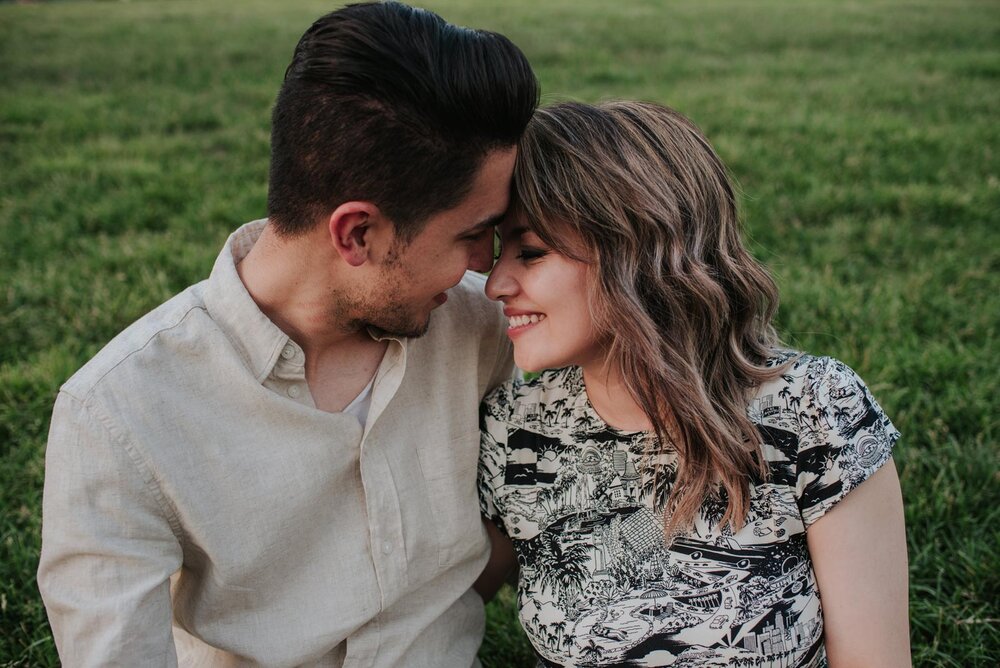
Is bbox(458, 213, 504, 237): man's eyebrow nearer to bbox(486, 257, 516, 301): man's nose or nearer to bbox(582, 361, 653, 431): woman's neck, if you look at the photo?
bbox(486, 257, 516, 301): man's nose

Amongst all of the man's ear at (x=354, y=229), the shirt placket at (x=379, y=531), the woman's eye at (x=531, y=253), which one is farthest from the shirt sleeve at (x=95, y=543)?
the woman's eye at (x=531, y=253)

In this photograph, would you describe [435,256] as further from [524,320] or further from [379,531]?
[379,531]

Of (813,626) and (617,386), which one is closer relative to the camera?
(813,626)

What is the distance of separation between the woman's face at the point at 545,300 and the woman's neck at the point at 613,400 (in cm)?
9

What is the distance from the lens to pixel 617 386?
2.34 metres

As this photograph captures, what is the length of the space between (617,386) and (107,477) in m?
1.21

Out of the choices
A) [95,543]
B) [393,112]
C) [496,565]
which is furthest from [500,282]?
[95,543]

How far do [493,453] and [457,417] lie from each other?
0.14 meters

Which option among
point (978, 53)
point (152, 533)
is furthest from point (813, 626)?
point (978, 53)

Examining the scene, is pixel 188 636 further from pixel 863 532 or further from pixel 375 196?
pixel 863 532

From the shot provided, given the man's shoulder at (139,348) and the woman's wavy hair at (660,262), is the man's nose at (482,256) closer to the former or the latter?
the woman's wavy hair at (660,262)

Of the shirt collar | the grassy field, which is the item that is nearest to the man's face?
the shirt collar

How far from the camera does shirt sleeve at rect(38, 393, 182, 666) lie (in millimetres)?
1786

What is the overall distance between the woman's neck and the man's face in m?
0.44
